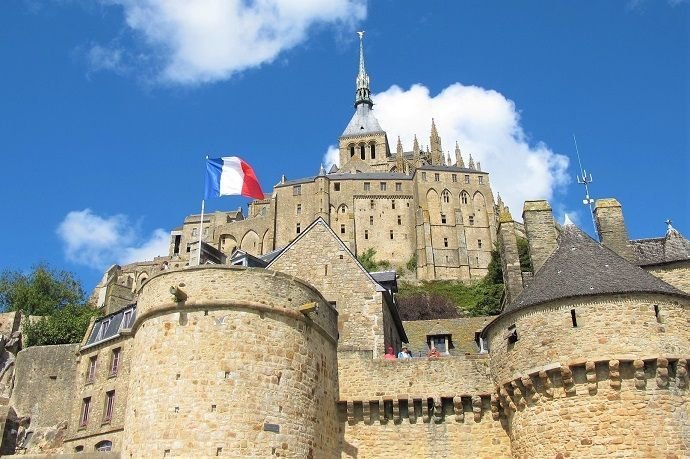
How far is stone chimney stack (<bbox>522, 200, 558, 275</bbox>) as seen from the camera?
77.0 feet

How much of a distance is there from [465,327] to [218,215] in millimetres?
89005

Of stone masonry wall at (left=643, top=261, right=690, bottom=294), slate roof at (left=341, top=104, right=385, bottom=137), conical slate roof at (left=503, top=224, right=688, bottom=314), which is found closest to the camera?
conical slate roof at (left=503, top=224, right=688, bottom=314)

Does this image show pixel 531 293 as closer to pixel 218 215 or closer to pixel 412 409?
pixel 412 409

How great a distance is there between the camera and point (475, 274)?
94312 mm

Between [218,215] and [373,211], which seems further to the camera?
[218,215]

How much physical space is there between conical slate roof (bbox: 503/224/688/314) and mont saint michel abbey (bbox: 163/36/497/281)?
73.3m

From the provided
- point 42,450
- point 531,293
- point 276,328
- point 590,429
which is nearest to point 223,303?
point 276,328

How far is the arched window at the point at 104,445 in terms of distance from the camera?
2790 cm

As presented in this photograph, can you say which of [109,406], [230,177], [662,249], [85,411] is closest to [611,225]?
[662,249]

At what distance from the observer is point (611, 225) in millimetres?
23547

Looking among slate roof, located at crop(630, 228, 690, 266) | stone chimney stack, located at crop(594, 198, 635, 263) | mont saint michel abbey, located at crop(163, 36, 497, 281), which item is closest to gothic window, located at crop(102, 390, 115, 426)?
stone chimney stack, located at crop(594, 198, 635, 263)

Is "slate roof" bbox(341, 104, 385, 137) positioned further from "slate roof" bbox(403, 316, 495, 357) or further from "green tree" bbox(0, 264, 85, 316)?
"slate roof" bbox(403, 316, 495, 357)

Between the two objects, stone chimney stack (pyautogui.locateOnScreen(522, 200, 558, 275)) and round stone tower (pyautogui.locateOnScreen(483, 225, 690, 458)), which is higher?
stone chimney stack (pyautogui.locateOnScreen(522, 200, 558, 275))

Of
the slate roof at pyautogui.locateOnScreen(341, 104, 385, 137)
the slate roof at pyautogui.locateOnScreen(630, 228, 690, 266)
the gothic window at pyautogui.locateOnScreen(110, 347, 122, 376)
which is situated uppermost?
the slate roof at pyautogui.locateOnScreen(341, 104, 385, 137)
